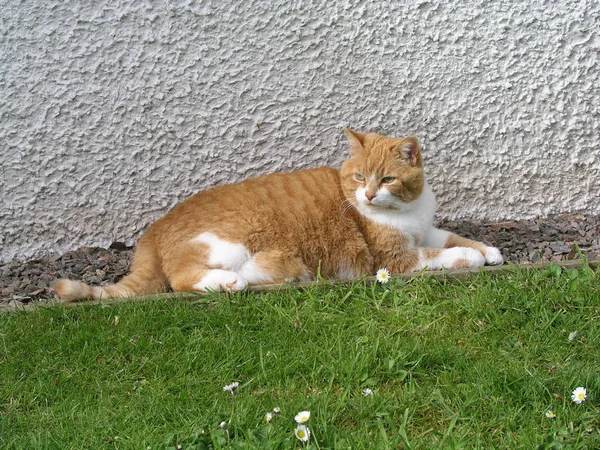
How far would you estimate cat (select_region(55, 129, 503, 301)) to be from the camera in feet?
11.1

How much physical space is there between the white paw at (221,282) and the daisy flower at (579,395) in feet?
4.78

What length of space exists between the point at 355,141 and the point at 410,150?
28 cm

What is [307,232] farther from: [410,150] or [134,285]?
[134,285]

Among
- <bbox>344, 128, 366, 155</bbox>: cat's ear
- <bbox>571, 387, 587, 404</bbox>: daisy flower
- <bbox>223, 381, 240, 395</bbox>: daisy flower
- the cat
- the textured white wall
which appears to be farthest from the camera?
the textured white wall

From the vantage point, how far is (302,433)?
225 cm

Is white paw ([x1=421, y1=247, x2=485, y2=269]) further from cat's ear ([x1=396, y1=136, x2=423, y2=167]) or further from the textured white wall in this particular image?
the textured white wall

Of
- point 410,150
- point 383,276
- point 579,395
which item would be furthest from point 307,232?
point 579,395

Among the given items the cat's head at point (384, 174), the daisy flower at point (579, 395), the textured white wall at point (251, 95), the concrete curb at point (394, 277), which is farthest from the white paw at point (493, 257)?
the daisy flower at point (579, 395)

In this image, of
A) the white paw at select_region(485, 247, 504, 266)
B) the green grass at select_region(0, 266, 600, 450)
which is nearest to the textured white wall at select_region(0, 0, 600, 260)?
the white paw at select_region(485, 247, 504, 266)

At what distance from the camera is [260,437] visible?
2283 millimetres

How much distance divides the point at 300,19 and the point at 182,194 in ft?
3.77

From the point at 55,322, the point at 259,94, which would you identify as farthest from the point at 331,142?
the point at 55,322

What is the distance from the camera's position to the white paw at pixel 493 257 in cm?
352

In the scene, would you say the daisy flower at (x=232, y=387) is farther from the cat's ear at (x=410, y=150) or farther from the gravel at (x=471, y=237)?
the cat's ear at (x=410, y=150)
